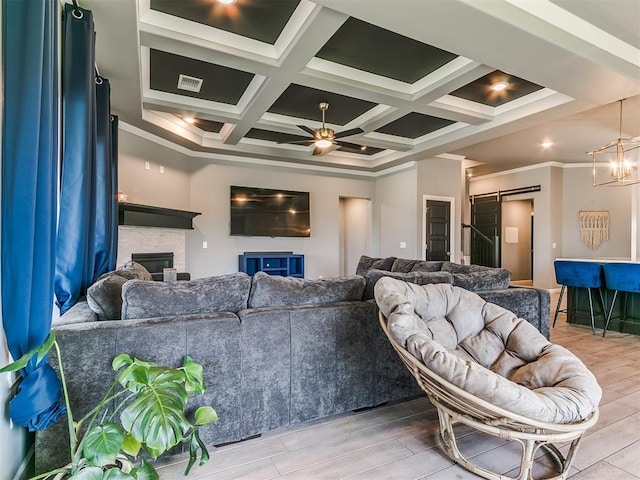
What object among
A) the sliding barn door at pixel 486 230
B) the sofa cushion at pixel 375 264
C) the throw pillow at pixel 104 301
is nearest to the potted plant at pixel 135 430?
the throw pillow at pixel 104 301

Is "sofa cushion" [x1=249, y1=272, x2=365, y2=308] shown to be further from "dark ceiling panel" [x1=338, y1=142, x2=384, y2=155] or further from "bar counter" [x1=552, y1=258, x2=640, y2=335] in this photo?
"dark ceiling panel" [x1=338, y1=142, x2=384, y2=155]

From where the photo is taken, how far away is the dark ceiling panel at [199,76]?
140 inches

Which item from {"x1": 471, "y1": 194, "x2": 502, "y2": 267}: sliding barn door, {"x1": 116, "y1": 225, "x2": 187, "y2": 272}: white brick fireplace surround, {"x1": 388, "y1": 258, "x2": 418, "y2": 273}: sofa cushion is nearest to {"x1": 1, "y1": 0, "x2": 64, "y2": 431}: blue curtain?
{"x1": 116, "y1": 225, "x2": 187, "y2": 272}: white brick fireplace surround

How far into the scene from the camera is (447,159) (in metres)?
7.00

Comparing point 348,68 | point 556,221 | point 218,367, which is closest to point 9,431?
point 218,367

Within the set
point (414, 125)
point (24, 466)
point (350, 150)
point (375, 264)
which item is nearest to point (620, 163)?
point (414, 125)

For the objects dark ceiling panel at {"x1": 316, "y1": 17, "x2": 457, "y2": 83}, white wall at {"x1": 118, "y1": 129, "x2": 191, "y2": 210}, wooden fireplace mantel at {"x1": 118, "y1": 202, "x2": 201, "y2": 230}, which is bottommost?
wooden fireplace mantel at {"x1": 118, "y1": 202, "x2": 201, "y2": 230}

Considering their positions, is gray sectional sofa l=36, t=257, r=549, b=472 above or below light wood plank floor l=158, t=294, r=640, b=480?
above

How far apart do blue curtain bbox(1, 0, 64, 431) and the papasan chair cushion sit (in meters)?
1.61

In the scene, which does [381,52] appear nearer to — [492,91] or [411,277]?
[492,91]

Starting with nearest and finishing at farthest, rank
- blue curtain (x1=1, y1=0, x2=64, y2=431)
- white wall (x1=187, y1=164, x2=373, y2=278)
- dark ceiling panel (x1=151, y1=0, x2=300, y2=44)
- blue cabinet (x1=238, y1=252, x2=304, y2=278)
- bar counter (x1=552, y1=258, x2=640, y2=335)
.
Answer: blue curtain (x1=1, y1=0, x2=64, y2=431), dark ceiling panel (x1=151, y1=0, x2=300, y2=44), bar counter (x1=552, y1=258, x2=640, y2=335), white wall (x1=187, y1=164, x2=373, y2=278), blue cabinet (x1=238, y1=252, x2=304, y2=278)

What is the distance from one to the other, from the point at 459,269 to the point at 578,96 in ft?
7.28

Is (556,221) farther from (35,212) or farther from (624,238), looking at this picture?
(35,212)

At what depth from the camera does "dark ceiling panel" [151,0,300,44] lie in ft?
8.92
